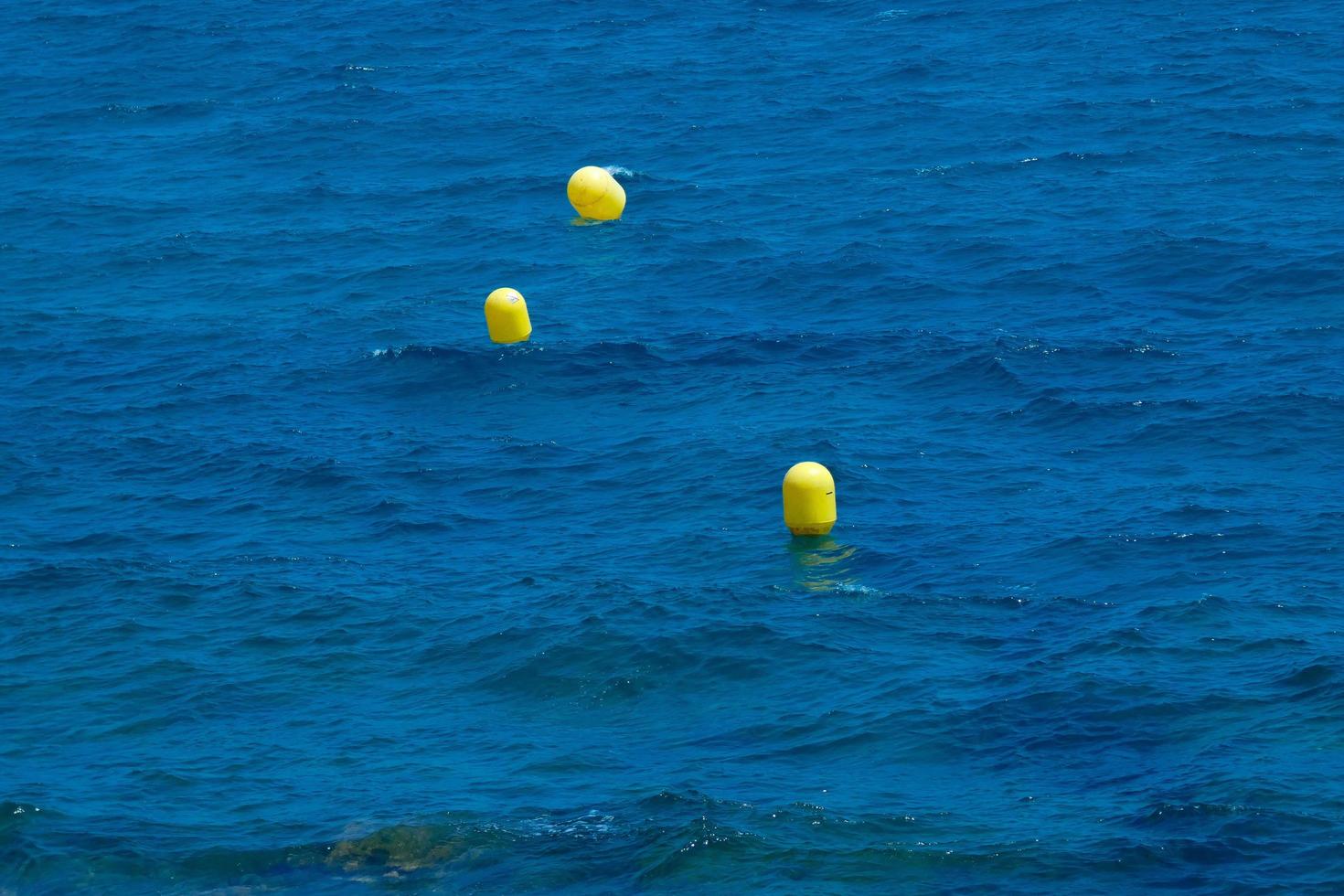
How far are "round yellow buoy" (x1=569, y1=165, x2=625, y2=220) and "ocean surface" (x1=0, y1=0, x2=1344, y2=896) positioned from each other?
79cm

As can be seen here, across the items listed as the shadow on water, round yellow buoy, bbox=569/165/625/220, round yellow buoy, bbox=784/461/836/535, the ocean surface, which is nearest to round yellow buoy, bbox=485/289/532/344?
the ocean surface

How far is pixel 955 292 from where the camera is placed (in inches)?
1757

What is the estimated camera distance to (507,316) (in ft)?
140

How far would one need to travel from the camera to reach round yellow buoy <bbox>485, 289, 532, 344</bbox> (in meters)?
42.6

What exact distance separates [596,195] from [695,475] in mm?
15306

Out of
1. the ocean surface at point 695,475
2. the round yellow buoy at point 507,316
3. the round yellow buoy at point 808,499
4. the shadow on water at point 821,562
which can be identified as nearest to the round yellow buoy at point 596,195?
the ocean surface at point 695,475

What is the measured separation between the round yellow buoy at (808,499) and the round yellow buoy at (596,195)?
18.6 m

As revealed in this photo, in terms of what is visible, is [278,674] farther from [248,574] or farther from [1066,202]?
[1066,202]

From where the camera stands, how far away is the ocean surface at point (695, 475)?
85.6 feet

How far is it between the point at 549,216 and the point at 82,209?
13683 mm

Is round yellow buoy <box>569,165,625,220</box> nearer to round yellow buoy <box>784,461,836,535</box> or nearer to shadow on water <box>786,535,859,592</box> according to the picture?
round yellow buoy <box>784,461,836,535</box>

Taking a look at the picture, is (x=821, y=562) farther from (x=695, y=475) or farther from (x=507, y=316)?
(x=507, y=316)

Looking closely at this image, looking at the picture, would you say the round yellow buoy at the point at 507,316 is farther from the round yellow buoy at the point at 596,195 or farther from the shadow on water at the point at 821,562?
the shadow on water at the point at 821,562

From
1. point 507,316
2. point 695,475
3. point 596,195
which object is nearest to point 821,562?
point 695,475
